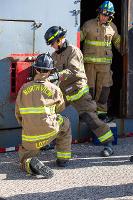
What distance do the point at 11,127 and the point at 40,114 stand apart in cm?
112

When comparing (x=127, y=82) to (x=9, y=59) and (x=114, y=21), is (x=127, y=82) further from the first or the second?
(x=9, y=59)

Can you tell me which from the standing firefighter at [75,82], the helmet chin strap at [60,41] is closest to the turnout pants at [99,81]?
the standing firefighter at [75,82]

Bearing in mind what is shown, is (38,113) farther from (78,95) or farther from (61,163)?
(78,95)

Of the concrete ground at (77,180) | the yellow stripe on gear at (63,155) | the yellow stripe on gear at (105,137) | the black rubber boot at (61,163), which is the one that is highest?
the yellow stripe on gear at (105,137)

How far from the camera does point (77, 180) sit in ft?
18.7

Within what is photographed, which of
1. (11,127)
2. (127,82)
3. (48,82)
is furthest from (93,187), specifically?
(127,82)

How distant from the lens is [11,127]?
22.3ft

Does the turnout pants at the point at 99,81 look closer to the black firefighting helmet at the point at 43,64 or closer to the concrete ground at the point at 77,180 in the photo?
the concrete ground at the point at 77,180

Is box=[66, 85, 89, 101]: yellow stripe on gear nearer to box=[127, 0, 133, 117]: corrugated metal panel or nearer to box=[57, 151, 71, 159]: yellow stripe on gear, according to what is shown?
box=[57, 151, 71, 159]: yellow stripe on gear

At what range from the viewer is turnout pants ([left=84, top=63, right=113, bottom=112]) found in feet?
25.3

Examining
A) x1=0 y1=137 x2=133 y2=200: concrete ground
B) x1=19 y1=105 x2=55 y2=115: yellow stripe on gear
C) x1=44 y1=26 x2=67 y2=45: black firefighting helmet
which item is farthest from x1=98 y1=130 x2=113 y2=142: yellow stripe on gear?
x1=44 y1=26 x2=67 y2=45: black firefighting helmet

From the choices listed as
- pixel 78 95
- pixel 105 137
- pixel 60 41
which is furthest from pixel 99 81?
pixel 60 41

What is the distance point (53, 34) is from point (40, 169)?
1705mm

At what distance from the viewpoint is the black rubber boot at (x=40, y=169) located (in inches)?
226
